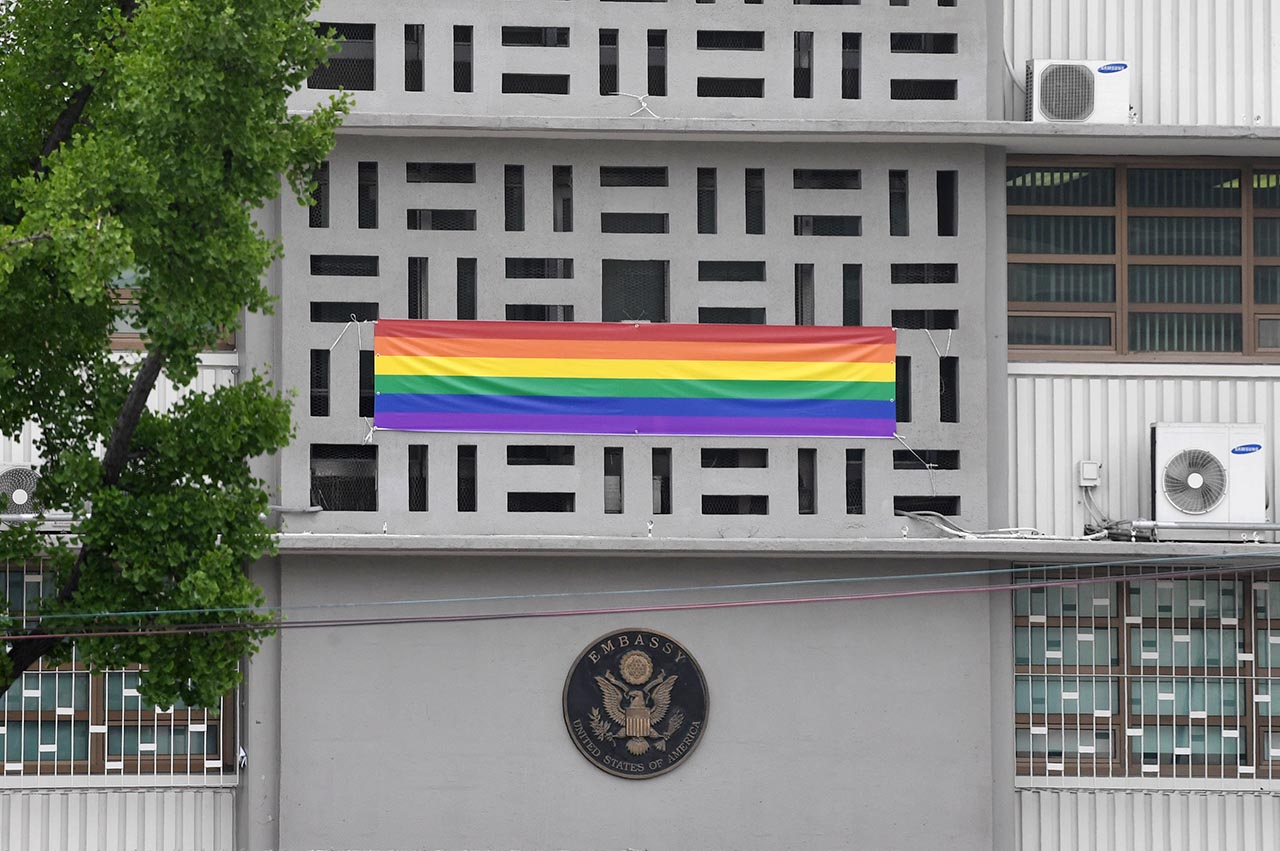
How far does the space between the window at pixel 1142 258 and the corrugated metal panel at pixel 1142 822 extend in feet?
11.5

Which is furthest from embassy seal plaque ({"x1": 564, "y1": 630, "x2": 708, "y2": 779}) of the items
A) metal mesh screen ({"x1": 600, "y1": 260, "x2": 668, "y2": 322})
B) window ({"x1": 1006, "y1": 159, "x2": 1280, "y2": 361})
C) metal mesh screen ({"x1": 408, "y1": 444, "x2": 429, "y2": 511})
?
window ({"x1": 1006, "y1": 159, "x2": 1280, "y2": 361})

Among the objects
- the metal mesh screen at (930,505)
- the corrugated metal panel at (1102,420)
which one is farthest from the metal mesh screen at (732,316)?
the corrugated metal panel at (1102,420)

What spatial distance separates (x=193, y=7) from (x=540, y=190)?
13.8 ft

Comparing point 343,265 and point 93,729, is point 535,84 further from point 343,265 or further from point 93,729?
point 93,729

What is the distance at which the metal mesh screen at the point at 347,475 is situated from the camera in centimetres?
1234

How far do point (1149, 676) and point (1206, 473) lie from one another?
5.47ft

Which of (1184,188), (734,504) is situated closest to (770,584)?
(734,504)

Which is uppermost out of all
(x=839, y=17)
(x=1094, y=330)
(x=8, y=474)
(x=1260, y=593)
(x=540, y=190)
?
(x=839, y=17)

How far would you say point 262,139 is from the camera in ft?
30.1

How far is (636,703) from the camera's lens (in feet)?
40.7

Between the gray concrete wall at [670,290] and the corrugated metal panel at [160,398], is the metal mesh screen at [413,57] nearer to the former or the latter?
the gray concrete wall at [670,290]

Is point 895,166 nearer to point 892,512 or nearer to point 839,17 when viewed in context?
point 839,17

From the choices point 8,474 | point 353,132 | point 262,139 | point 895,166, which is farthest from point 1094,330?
point 8,474

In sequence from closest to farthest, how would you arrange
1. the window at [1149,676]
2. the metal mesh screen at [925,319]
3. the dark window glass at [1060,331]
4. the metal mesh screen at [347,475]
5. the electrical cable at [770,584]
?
the electrical cable at [770,584], the metal mesh screen at [347,475], the metal mesh screen at [925,319], the window at [1149,676], the dark window glass at [1060,331]
